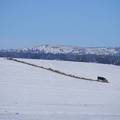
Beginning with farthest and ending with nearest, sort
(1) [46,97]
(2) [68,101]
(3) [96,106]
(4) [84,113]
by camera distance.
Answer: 1. (1) [46,97]
2. (2) [68,101]
3. (3) [96,106]
4. (4) [84,113]

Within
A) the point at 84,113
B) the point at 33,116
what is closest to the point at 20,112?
the point at 33,116

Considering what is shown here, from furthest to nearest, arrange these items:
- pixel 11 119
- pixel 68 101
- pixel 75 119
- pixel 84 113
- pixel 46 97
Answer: pixel 46 97 → pixel 68 101 → pixel 84 113 → pixel 75 119 → pixel 11 119

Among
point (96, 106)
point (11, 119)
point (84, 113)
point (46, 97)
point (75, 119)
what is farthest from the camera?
point (46, 97)

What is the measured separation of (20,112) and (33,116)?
76 centimetres

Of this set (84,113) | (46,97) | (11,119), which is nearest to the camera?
(11,119)

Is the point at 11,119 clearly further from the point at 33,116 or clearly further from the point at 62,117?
the point at 62,117

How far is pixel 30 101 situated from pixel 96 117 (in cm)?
421

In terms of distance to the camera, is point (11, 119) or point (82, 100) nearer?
point (11, 119)

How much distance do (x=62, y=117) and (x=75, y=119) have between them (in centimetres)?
45

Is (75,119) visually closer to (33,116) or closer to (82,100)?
(33,116)

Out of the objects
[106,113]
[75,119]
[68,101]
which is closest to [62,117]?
[75,119]

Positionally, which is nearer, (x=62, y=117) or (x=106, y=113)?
(x=62, y=117)

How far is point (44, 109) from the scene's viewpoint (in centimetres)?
1236

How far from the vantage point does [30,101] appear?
14.5m
